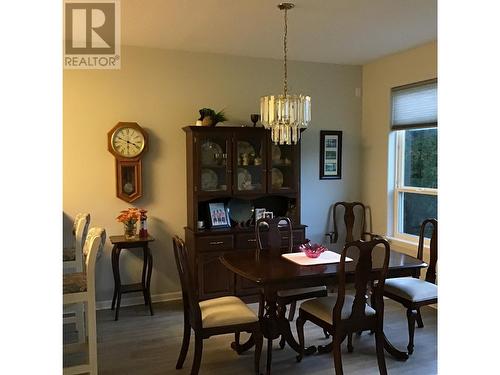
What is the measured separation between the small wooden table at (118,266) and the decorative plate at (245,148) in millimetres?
1311

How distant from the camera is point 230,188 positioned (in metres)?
4.82

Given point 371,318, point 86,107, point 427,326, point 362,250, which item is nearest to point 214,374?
point 371,318

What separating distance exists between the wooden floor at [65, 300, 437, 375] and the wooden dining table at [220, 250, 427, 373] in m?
0.13

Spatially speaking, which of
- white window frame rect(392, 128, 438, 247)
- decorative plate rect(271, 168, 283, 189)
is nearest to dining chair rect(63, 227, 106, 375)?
decorative plate rect(271, 168, 283, 189)

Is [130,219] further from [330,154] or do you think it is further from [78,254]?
[330,154]

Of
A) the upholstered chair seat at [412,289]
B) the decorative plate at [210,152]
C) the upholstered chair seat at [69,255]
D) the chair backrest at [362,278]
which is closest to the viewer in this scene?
the chair backrest at [362,278]

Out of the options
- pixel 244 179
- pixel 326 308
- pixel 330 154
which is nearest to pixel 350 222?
pixel 330 154

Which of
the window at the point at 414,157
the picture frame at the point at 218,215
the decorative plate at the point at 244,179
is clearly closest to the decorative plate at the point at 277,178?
the decorative plate at the point at 244,179

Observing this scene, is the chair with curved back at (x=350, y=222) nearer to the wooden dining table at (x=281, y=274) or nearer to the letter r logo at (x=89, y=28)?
the wooden dining table at (x=281, y=274)

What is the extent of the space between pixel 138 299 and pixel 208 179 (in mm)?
1450

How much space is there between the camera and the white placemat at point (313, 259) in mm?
3390

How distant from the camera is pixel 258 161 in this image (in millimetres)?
4984

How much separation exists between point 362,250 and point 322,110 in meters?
2.97
